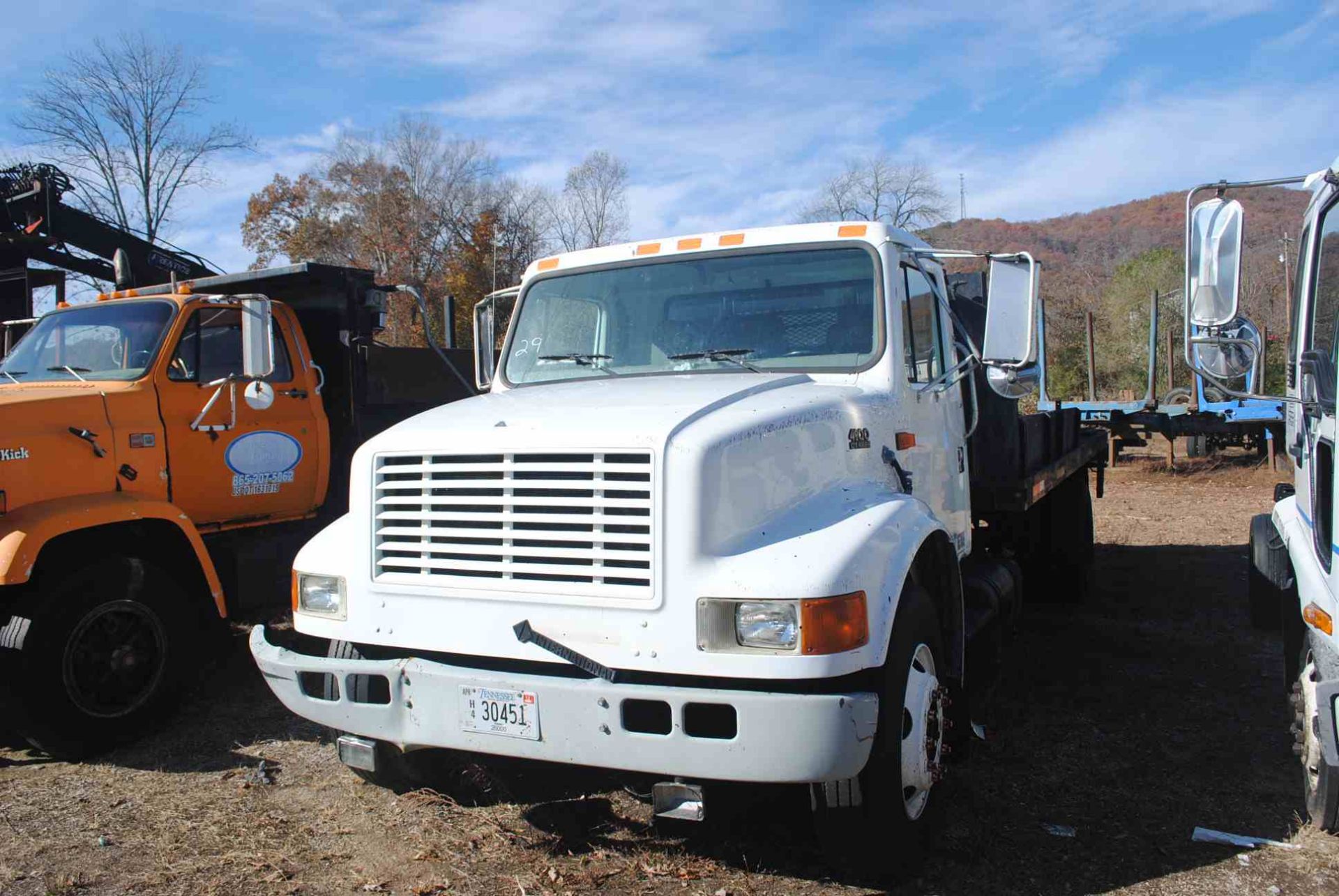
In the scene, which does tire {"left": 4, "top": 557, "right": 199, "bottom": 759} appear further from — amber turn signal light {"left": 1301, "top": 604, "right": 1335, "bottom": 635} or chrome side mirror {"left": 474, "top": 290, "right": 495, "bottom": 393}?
amber turn signal light {"left": 1301, "top": 604, "right": 1335, "bottom": 635}

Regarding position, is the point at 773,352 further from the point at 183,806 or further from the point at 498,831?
the point at 183,806

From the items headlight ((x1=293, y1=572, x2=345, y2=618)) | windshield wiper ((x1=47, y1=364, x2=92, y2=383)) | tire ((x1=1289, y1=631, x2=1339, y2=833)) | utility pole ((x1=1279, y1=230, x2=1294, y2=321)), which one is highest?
utility pole ((x1=1279, y1=230, x2=1294, y2=321))

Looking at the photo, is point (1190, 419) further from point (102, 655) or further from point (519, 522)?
point (102, 655)

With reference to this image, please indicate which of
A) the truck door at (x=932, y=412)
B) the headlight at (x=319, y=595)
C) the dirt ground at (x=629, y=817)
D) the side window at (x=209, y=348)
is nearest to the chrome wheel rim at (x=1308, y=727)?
the dirt ground at (x=629, y=817)

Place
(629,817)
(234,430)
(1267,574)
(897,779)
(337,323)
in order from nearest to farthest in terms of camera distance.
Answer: (897,779)
(629,817)
(1267,574)
(234,430)
(337,323)

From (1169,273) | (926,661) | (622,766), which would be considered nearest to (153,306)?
(622,766)

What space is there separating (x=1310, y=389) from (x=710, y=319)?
87.8 inches

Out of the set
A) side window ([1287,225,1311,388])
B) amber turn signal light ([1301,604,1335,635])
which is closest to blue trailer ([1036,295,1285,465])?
side window ([1287,225,1311,388])

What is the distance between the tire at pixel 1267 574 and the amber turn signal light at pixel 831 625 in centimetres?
253

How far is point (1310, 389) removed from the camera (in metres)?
3.64

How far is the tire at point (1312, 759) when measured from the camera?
138 inches

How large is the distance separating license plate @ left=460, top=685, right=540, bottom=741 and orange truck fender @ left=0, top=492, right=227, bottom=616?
2.51 metres

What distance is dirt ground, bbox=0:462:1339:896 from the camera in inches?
139

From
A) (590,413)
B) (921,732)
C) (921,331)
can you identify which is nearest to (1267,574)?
(921,331)
